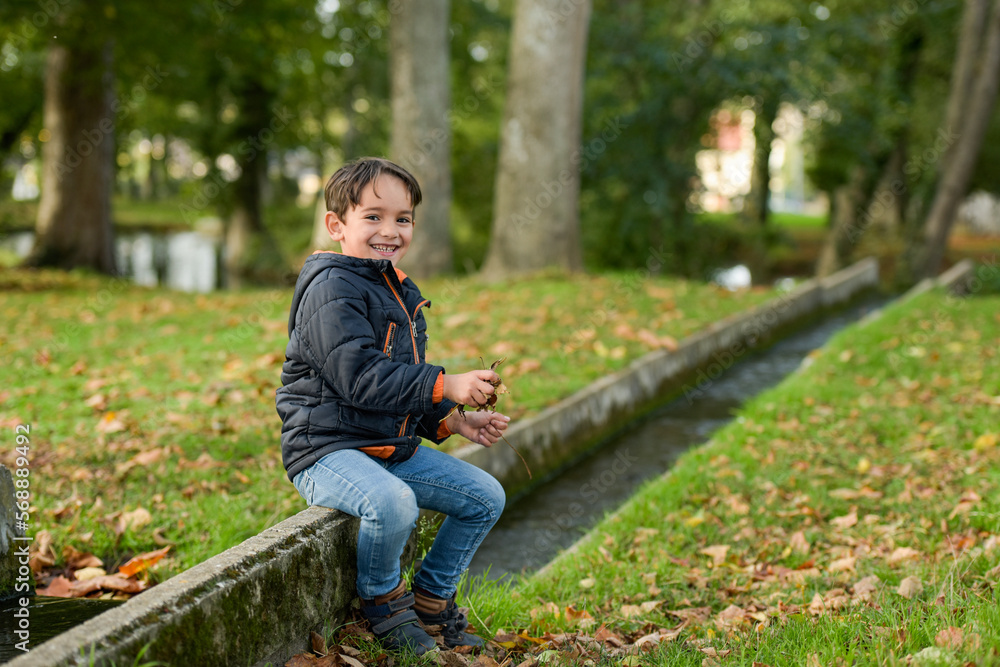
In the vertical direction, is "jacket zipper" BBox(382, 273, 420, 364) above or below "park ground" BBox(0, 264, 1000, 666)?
above

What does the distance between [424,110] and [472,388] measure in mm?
11071

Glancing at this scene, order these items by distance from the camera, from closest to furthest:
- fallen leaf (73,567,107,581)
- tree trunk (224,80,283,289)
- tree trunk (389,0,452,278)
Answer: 1. fallen leaf (73,567,107,581)
2. tree trunk (389,0,452,278)
3. tree trunk (224,80,283,289)

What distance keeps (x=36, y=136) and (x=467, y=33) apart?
13.3 meters

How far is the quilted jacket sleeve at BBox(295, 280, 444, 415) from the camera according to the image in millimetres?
2805

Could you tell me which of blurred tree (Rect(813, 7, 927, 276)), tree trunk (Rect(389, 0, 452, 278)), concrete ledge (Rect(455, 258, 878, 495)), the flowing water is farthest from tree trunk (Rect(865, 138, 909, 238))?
the flowing water

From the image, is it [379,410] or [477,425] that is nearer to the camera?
[379,410]

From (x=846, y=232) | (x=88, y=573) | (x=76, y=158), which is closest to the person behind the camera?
(x=88, y=573)

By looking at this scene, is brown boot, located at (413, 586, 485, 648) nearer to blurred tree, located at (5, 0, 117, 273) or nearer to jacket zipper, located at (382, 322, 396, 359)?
jacket zipper, located at (382, 322, 396, 359)

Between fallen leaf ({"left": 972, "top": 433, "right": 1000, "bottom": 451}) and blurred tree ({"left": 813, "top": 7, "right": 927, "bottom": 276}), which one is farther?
blurred tree ({"left": 813, "top": 7, "right": 927, "bottom": 276})

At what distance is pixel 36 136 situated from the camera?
24266 millimetres
